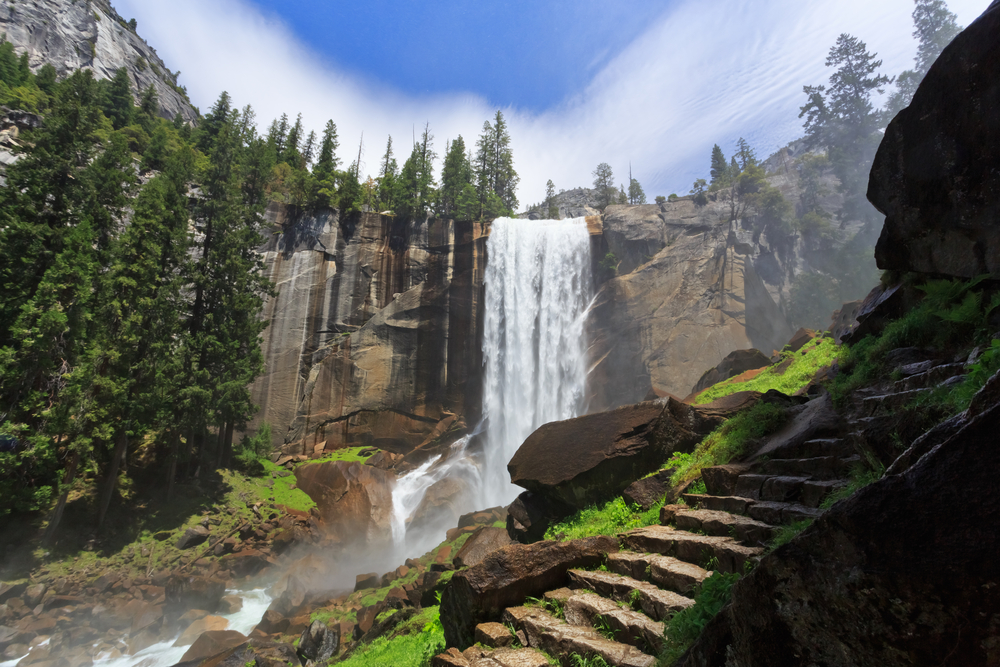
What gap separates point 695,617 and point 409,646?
6.30m

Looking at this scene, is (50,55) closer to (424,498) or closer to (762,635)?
(424,498)

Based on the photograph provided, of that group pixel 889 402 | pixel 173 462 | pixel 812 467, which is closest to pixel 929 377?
pixel 889 402

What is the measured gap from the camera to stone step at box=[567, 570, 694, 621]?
466cm

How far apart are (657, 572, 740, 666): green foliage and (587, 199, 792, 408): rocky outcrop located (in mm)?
25405

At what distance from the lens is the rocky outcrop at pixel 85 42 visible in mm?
51406

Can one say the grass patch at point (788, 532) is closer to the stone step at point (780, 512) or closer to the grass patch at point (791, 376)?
the stone step at point (780, 512)

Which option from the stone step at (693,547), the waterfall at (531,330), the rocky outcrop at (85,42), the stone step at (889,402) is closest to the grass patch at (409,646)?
the stone step at (693,547)

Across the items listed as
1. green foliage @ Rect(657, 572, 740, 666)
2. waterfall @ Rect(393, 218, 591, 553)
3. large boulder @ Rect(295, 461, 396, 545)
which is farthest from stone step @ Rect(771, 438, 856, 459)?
waterfall @ Rect(393, 218, 591, 553)

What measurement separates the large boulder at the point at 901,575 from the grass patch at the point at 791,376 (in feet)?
41.1

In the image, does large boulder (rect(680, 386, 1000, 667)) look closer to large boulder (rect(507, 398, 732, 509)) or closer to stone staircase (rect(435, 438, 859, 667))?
stone staircase (rect(435, 438, 859, 667))

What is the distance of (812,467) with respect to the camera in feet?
19.5

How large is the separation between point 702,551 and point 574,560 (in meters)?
1.84

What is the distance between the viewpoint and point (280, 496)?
81.3 ft

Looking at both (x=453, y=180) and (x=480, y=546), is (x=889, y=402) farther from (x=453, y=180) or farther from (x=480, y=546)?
(x=453, y=180)
